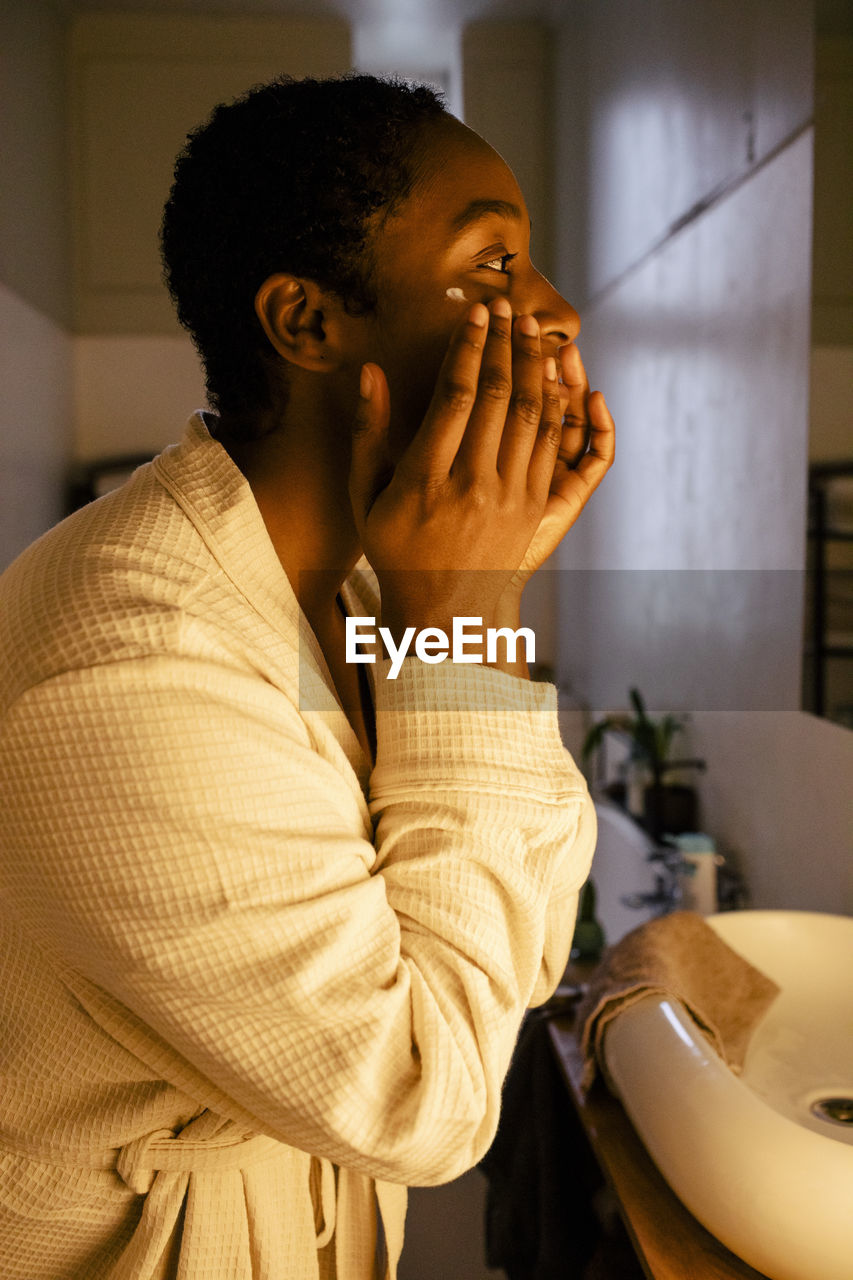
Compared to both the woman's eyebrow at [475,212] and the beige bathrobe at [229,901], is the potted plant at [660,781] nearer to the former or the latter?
the beige bathrobe at [229,901]

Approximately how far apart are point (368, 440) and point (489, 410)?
8cm

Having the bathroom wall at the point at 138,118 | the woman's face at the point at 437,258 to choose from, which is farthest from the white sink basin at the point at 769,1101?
the bathroom wall at the point at 138,118

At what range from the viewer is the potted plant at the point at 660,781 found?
1846 millimetres

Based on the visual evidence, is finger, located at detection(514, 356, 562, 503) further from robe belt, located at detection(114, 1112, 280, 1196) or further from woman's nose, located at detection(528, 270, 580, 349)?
robe belt, located at detection(114, 1112, 280, 1196)

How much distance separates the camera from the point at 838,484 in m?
1.26

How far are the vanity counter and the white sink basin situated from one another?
3 centimetres

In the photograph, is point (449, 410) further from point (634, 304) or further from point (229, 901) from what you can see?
point (634, 304)

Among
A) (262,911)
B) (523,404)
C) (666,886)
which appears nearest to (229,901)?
(262,911)

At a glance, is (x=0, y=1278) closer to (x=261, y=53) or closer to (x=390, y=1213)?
(x=390, y=1213)

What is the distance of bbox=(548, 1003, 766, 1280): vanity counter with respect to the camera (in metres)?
0.76

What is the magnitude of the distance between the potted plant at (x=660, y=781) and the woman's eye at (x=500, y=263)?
1.31m

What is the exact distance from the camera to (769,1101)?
3.19 feet

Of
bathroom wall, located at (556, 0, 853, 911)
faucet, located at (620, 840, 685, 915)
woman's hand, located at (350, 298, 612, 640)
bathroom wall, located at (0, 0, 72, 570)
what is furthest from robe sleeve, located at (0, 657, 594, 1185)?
bathroom wall, located at (0, 0, 72, 570)

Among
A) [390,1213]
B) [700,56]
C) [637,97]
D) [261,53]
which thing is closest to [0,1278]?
[390,1213]
